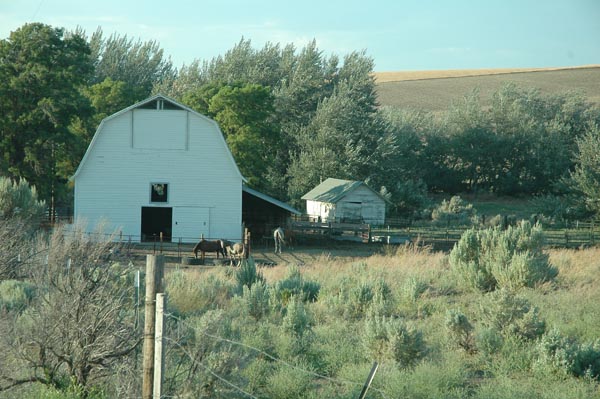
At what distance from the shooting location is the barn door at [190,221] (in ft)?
113

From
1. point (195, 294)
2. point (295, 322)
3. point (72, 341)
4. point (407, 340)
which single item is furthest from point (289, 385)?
point (195, 294)

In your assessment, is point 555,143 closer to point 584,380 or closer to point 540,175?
point 540,175

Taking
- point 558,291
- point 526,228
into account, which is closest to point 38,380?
point 558,291

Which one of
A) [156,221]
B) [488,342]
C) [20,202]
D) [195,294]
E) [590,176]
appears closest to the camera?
[488,342]

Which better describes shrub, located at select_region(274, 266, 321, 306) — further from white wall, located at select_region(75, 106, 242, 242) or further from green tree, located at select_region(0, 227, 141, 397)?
white wall, located at select_region(75, 106, 242, 242)

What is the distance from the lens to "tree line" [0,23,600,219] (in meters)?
38.4

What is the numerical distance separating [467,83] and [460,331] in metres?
106

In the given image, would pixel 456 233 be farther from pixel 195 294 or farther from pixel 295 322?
pixel 295 322

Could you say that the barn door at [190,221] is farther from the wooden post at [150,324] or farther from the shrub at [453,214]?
the wooden post at [150,324]

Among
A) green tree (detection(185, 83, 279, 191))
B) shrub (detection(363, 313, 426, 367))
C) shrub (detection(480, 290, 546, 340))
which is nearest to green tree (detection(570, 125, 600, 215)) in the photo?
green tree (detection(185, 83, 279, 191))

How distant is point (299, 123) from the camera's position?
57375 mm

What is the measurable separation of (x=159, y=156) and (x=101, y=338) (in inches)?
1029

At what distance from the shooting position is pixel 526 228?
60.0 feet

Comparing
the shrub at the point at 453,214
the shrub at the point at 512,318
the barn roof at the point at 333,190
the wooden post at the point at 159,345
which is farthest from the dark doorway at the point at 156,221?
the wooden post at the point at 159,345
